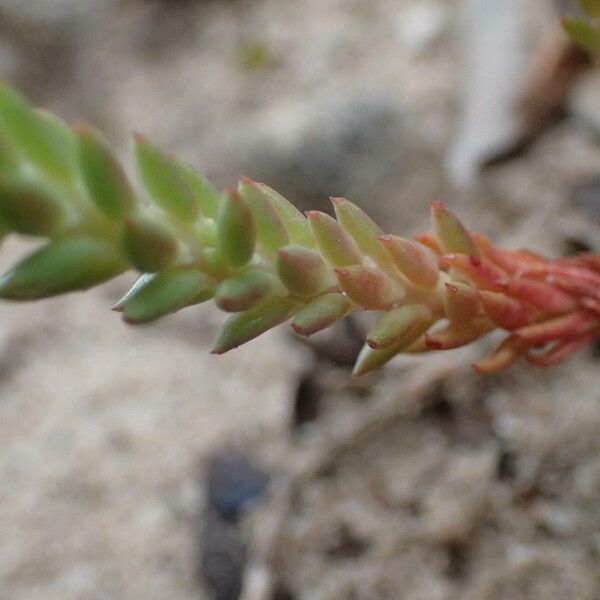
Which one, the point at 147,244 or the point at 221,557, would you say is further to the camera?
the point at 221,557

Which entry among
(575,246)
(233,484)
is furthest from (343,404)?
(575,246)

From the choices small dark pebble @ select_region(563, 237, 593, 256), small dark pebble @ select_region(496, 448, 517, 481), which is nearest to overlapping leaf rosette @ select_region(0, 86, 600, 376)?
small dark pebble @ select_region(496, 448, 517, 481)

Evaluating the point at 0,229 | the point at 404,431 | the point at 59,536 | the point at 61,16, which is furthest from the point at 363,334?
the point at 61,16

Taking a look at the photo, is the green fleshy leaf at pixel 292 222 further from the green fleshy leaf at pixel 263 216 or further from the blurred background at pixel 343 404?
the blurred background at pixel 343 404

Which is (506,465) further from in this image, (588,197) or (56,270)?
(56,270)

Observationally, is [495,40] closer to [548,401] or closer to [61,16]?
[548,401]

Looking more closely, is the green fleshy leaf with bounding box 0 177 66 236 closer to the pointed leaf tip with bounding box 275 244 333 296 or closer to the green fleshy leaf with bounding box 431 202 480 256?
the pointed leaf tip with bounding box 275 244 333 296
